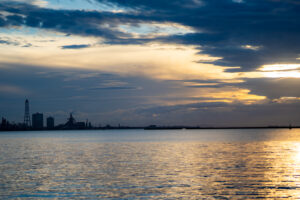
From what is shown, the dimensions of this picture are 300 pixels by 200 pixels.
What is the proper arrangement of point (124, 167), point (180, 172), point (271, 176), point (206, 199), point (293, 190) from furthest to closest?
point (124, 167)
point (180, 172)
point (271, 176)
point (293, 190)
point (206, 199)

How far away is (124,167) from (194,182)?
55.8 ft

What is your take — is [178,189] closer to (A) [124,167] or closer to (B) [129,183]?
(B) [129,183]

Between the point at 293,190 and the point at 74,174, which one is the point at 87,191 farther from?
the point at 293,190

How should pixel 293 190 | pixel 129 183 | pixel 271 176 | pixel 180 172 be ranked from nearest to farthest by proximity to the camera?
pixel 293 190 < pixel 129 183 < pixel 271 176 < pixel 180 172

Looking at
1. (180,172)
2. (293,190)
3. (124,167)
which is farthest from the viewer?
(124,167)

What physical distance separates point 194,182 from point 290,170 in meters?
18.9

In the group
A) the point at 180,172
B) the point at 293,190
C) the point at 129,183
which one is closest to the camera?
the point at 293,190

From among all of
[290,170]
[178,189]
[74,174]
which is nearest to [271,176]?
[290,170]

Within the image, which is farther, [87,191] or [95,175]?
[95,175]

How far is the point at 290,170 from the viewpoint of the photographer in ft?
169

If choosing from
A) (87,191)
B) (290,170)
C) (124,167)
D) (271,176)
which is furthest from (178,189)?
(290,170)

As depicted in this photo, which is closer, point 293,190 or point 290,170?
point 293,190

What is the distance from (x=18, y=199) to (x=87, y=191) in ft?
23.0

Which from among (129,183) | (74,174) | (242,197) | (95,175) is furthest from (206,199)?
(74,174)
